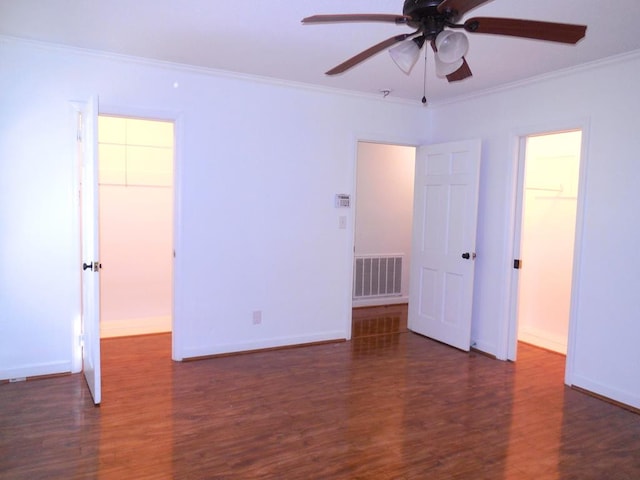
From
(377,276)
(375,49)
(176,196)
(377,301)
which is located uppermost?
(375,49)

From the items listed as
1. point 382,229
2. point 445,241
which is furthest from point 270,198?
point 382,229

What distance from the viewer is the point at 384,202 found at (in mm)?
6289

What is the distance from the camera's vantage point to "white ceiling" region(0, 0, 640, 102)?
260 cm

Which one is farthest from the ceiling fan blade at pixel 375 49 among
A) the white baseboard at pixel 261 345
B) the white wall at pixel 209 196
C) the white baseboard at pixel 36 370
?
the white baseboard at pixel 36 370

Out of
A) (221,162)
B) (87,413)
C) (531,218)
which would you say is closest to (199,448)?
(87,413)

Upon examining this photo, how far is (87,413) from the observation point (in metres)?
2.98

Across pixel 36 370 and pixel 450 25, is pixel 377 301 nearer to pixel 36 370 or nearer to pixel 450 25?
pixel 36 370

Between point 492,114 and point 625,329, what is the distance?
218 cm

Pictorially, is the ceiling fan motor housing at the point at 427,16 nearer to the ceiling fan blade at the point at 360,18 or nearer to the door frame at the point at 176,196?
the ceiling fan blade at the point at 360,18

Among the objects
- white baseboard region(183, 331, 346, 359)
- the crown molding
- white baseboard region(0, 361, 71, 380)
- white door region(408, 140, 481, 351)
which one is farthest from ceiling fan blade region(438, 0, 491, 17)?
white baseboard region(0, 361, 71, 380)

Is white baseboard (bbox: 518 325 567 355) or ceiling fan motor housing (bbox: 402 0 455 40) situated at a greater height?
ceiling fan motor housing (bbox: 402 0 455 40)

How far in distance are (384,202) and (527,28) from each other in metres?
4.47

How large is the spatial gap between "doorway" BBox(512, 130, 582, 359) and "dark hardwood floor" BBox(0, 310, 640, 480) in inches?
29.5

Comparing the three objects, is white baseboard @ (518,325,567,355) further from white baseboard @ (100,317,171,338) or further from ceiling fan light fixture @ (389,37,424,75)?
white baseboard @ (100,317,171,338)
